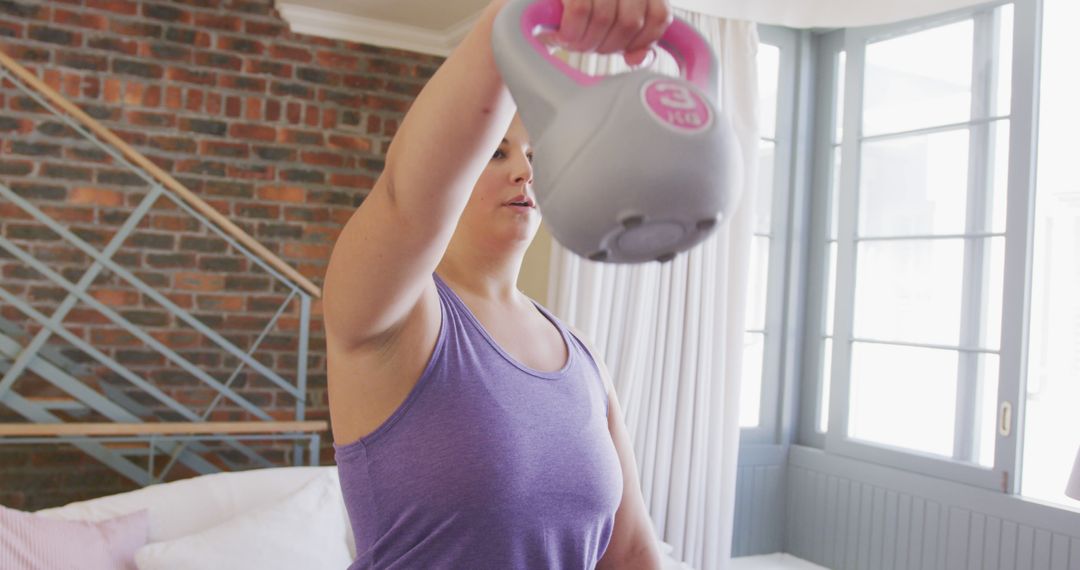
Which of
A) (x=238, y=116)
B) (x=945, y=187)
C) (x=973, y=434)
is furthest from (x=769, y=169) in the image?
(x=238, y=116)

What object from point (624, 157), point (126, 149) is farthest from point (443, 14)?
point (624, 157)

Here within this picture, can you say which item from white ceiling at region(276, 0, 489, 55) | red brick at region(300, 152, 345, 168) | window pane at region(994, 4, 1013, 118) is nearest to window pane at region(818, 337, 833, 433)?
window pane at region(994, 4, 1013, 118)

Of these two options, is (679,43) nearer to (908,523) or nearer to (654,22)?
(654,22)

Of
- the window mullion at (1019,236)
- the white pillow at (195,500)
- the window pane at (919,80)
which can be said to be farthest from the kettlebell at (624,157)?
the window pane at (919,80)

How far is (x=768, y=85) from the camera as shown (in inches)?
161

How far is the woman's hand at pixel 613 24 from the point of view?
1.48 feet

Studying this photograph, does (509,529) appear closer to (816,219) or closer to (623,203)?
(623,203)

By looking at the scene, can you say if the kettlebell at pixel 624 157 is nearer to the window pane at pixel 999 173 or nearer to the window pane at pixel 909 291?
the window pane at pixel 999 173

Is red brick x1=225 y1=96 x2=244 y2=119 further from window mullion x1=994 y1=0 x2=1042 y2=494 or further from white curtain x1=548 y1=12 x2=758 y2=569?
window mullion x1=994 y1=0 x2=1042 y2=494

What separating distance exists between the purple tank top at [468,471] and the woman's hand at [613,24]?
34cm

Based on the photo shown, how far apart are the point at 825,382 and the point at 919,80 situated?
133cm

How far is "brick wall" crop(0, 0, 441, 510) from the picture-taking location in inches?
146

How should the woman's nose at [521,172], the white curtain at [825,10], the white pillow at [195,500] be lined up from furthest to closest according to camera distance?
the white curtain at [825,10] → the white pillow at [195,500] → the woman's nose at [521,172]

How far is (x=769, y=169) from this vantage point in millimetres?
4098
